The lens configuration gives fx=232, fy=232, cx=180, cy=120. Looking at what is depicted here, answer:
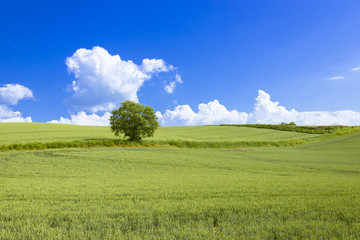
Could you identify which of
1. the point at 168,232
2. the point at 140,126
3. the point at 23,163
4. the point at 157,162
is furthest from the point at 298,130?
the point at 168,232

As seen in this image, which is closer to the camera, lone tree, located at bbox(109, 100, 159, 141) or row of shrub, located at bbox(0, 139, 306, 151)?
row of shrub, located at bbox(0, 139, 306, 151)

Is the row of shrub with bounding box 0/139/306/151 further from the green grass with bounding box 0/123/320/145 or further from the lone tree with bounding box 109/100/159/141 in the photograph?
the green grass with bounding box 0/123/320/145

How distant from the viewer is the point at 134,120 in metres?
36.3

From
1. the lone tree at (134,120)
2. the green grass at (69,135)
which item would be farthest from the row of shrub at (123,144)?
the green grass at (69,135)

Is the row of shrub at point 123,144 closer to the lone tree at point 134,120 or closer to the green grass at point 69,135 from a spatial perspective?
the lone tree at point 134,120

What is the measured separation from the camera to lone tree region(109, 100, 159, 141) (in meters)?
36.1

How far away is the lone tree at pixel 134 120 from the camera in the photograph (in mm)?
36094

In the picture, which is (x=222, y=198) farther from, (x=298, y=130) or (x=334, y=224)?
(x=298, y=130)

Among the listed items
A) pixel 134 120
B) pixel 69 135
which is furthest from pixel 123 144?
pixel 69 135

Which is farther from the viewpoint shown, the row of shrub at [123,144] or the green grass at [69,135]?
the green grass at [69,135]

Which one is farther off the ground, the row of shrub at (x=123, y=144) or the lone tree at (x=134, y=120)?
the lone tree at (x=134, y=120)

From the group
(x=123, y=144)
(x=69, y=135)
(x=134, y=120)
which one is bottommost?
(x=123, y=144)

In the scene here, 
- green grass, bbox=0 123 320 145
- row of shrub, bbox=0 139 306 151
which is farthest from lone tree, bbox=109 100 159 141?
green grass, bbox=0 123 320 145

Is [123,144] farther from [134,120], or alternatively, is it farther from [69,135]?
[69,135]
